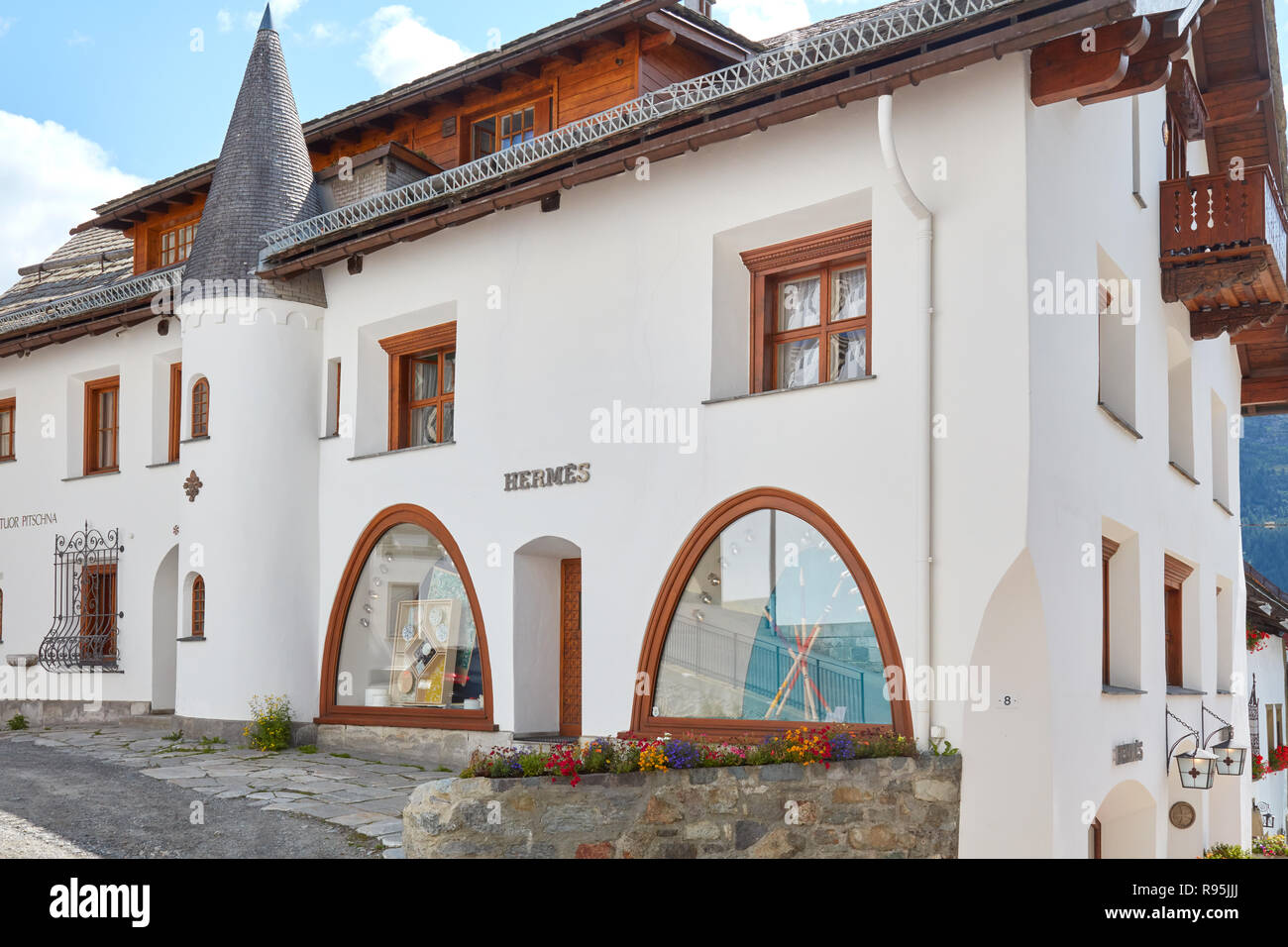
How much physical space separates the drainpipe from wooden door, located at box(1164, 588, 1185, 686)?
245 inches

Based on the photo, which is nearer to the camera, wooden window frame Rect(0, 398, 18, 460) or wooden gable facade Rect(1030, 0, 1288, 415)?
wooden gable facade Rect(1030, 0, 1288, 415)

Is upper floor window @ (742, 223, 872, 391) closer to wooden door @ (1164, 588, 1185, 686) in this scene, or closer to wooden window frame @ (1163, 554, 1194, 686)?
wooden window frame @ (1163, 554, 1194, 686)

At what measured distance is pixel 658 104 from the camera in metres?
11.5

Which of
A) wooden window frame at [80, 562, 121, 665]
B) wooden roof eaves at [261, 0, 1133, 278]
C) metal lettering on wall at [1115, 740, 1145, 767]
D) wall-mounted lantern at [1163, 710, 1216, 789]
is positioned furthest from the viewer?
wooden window frame at [80, 562, 121, 665]

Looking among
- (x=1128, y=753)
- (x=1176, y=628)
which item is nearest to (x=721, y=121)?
(x=1128, y=753)

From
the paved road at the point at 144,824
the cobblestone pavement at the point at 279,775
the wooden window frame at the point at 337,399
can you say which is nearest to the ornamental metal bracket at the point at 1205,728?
the cobblestone pavement at the point at 279,775

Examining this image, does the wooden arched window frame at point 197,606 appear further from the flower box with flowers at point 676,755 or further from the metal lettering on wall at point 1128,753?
the metal lettering on wall at point 1128,753

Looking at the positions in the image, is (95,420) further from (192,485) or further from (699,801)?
(699,801)

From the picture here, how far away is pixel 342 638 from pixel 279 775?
253cm

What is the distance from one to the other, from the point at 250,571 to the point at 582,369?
5.03m

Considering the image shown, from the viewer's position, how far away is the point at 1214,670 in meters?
15.9

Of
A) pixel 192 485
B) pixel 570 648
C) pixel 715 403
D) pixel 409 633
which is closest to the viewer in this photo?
pixel 715 403

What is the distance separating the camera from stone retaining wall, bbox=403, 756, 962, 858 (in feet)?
28.3

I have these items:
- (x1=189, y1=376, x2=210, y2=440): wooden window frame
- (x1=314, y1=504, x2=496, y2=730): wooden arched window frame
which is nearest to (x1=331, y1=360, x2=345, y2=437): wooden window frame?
(x1=314, y1=504, x2=496, y2=730): wooden arched window frame
